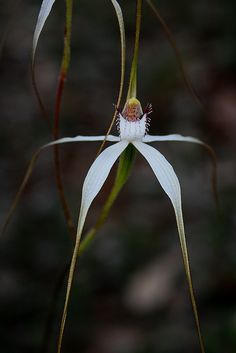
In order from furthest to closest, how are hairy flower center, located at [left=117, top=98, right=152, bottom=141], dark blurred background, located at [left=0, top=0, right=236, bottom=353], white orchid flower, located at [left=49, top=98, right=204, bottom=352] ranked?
1. dark blurred background, located at [left=0, top=0, right=236, bottom=353]
2. hairy flower center, located at [left=117, top=98, right=152, bottom=141]
3. white orchid flower, located at [left=49, top=98, right=204, bottom=352]

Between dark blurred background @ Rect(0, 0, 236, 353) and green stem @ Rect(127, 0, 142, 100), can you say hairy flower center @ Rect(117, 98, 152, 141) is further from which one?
dark blurred background @ Rect(0, 0, 236, 353)

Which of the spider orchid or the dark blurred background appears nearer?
the spider orchid

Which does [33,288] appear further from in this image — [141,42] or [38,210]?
[141,42]

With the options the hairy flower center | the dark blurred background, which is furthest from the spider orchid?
the dark blurred background

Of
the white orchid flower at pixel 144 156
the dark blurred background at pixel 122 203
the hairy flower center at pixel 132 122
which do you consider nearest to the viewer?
the white orchid flower at pixel 144 156

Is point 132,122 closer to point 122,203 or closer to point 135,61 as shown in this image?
point 135,61

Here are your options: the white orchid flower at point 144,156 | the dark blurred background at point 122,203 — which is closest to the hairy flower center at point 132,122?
the white orchid flower at point 144,156

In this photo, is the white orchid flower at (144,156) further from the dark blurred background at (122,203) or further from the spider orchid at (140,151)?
the dark blurred background at (122,203)
